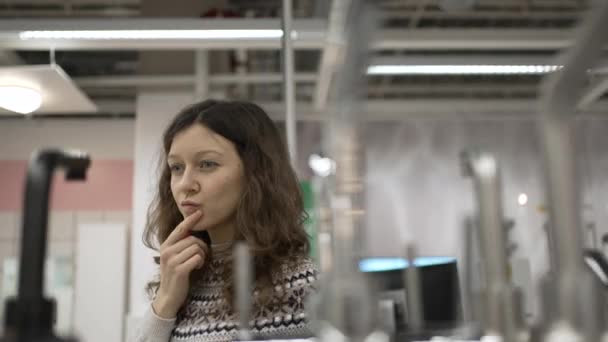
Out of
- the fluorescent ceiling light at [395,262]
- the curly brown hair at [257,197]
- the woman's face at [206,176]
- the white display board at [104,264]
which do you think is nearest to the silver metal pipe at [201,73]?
the white display board at [104,264]

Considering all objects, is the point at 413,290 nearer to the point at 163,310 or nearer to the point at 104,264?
the point at 163,310

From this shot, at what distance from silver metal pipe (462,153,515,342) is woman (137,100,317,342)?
0.17 meters

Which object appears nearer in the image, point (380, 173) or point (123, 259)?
point (380, 173)

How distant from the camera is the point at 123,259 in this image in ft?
14.0

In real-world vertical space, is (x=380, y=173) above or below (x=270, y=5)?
below

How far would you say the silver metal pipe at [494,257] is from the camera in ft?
0.90

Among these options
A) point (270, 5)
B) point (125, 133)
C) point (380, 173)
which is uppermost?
point (270, 5)

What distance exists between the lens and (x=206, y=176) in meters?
0.39

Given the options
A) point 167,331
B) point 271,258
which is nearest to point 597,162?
point 271,258

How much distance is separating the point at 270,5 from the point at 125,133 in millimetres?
1639

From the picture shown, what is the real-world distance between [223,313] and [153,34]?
2.08 meters

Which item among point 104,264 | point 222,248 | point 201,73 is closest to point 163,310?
point 222,248

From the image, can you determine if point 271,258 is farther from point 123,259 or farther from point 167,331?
point 123,259

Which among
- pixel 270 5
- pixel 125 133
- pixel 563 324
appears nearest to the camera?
pixel 563 324
